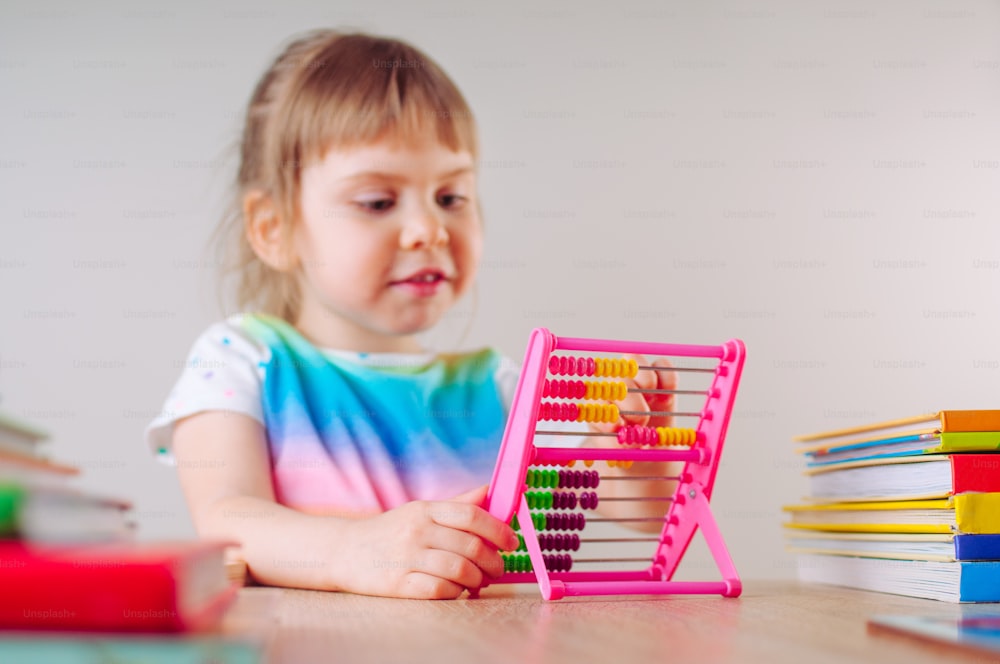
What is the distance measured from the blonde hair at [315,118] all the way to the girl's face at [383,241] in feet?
0.11

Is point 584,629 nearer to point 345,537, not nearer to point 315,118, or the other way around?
point 345,537

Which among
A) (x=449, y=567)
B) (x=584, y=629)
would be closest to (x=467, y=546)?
(x=449, y=567)

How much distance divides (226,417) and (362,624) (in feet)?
2.51

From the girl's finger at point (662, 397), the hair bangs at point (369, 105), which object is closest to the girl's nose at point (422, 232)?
the hair bangs at point (369, 105)

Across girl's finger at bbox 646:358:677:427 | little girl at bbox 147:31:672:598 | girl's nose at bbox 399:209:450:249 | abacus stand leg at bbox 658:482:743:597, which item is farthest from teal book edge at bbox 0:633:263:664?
girl's nose at bbox 399:209:450:249

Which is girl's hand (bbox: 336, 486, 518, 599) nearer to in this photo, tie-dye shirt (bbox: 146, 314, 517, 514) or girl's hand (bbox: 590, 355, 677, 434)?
girl's hand (bbox: 590, 355, 677, 434)

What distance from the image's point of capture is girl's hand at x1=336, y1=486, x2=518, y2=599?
3.17 feet

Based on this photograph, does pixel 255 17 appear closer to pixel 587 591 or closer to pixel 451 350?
pixel 451 350

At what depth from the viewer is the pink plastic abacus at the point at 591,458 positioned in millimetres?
983

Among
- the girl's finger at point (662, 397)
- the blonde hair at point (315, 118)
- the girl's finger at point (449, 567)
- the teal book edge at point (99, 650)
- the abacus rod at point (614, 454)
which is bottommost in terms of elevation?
the girl's finger at point (449, 567)

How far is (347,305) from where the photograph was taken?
1.73m

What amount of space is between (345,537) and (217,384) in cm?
51

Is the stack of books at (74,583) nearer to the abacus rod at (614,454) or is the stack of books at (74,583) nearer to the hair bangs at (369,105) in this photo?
the abacus rod at (614,454)

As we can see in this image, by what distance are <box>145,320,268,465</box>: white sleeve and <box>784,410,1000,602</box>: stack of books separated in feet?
2.95
